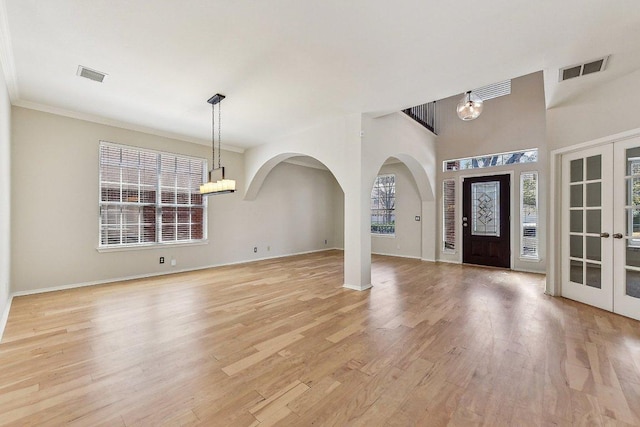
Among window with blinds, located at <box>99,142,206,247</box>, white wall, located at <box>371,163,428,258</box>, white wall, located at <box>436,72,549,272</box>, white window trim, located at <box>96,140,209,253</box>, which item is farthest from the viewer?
white wall, located at <box>371,163,428,258</box>

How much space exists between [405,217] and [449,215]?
1.20 m

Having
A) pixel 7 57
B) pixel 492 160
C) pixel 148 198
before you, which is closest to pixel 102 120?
pixel 148 198

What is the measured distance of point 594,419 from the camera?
1.64 m

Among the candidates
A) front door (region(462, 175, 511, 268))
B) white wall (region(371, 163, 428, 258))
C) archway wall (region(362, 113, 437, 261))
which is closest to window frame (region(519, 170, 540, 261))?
front door (region(462, 175, 511, 268))

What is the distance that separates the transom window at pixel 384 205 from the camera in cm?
814

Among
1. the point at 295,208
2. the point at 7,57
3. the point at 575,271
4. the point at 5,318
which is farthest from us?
the point at 295,208

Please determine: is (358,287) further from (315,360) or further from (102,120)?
(102,120)

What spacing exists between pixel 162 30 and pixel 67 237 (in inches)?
159

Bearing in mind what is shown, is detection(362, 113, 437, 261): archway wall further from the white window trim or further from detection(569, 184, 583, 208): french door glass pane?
the white window trim

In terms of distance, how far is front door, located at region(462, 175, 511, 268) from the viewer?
6184 millimetres

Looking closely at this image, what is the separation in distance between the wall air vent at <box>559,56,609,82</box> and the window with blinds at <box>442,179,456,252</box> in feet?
12.7

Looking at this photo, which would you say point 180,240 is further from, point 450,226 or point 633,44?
point 633,44

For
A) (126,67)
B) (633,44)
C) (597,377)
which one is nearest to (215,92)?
(126,67)

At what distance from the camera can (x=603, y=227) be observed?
351 centimetres
